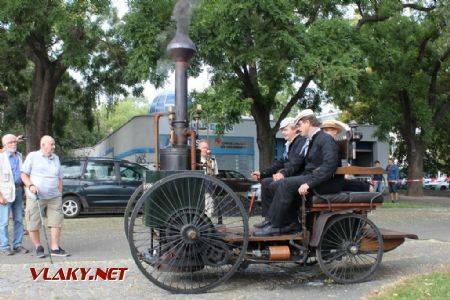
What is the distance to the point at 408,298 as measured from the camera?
5.19 meters

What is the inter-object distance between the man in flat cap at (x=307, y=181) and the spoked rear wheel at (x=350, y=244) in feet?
1.30

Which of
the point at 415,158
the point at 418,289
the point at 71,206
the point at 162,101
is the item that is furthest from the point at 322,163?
the point at 162,101

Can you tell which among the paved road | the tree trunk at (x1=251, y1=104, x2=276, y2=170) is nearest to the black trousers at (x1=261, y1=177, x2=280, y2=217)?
the paved road

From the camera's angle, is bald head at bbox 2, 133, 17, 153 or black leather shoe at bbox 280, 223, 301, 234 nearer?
black leather shoe at bbox 280, 223, 301, 234

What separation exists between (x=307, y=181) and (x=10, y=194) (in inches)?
188

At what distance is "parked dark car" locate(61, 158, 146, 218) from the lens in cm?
1436

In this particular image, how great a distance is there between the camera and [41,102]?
696 inches

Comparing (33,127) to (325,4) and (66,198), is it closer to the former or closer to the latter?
(66,198)

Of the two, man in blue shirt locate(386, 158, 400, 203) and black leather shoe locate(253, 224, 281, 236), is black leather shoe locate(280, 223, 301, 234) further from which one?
man in blue shirt locate(386, 158, 400, 203)

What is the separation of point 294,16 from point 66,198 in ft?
24.6

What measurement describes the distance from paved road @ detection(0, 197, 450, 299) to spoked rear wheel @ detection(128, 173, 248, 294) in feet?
1.04

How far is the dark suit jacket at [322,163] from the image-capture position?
6.06 metres

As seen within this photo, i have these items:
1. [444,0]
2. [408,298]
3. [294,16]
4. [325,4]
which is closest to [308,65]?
[294,16]

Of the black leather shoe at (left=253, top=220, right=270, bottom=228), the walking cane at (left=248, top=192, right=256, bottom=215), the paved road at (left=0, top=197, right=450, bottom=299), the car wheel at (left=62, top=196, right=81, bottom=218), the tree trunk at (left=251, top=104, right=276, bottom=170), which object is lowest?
the paved road at (left=0, top=197, right=450, bottom=299)
